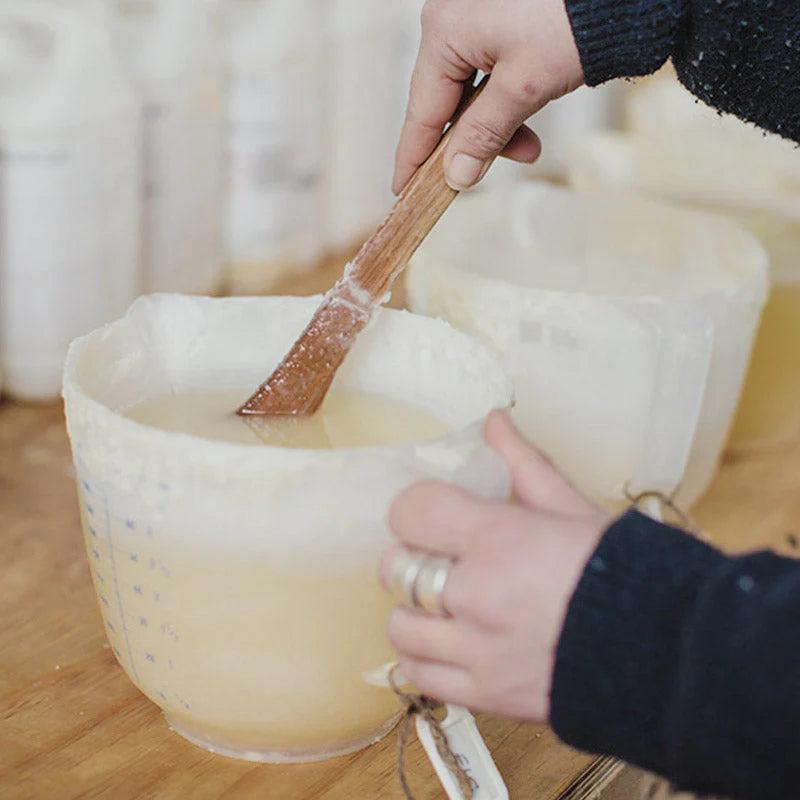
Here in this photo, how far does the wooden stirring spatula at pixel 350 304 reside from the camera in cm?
66

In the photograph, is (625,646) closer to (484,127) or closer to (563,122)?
(484,127)

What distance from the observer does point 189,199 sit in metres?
1.16

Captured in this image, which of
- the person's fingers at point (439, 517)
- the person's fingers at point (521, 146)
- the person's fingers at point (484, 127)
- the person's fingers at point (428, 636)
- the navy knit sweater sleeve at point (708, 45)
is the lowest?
the person's fingers at point (428, 636)

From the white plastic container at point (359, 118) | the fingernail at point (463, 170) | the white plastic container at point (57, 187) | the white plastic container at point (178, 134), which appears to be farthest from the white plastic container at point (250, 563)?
the white plastic container at point (359, 118)

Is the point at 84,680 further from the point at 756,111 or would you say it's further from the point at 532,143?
the point at 756,111

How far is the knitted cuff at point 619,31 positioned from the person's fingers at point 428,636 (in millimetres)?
342

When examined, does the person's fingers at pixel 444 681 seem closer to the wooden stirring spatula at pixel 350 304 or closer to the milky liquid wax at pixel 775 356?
the wooden stirring spatula at pixel 350 304

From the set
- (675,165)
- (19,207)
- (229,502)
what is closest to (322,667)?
(229,502)

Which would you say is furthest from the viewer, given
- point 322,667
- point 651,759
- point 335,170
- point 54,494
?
point 335,170

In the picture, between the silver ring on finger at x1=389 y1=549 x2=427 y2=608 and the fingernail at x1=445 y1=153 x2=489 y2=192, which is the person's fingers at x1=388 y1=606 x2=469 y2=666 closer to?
the silver ring on finger at x1=389 y1=549 x2=427 y2=608

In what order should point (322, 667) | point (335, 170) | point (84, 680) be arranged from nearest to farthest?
point (322, 667) < point (84, 680) < point (335, 170)

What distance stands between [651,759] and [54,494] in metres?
0.57

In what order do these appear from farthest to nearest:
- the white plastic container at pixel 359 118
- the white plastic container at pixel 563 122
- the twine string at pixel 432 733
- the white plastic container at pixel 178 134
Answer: the white plastic container at pixel 563 122, the white plastic container at pixel 359 118, the white plastic container at pixel 178 134, the twine string at pixel 432 733

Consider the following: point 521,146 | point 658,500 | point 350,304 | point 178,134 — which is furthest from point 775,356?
point 178,134
